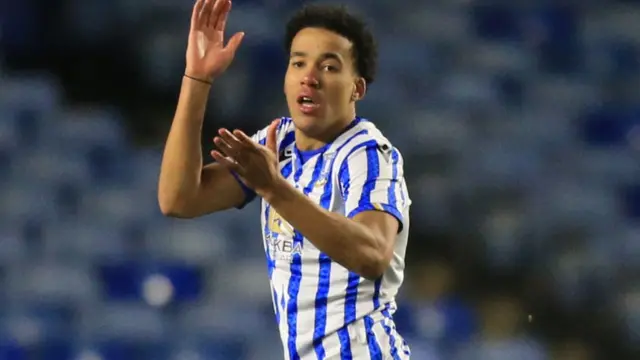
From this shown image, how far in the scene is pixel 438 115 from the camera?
Answer: 3178 millimetres

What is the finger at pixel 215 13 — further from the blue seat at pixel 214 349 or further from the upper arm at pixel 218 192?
the blue seat at pixel 214 349

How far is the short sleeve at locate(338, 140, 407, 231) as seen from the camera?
1357mm

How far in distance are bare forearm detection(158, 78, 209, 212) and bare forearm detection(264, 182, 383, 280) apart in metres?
0.28

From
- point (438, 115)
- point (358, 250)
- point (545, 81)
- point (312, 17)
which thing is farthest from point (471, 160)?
point (358, 250)

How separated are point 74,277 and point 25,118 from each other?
58 cm

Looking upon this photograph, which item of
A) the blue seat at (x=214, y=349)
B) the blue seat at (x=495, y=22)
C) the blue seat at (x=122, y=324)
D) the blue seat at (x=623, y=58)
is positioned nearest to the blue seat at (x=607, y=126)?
the blue seat at (x=623, y=58)

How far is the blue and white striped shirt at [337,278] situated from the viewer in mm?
1430

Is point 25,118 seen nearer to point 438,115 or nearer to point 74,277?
point 74,277

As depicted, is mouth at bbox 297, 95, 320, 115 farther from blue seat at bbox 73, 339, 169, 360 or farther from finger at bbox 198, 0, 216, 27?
blue seat at bbox 73, 339, 169, 360

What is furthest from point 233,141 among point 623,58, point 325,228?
point 623,58

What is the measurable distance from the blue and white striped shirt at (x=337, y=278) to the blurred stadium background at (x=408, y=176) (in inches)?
46.4

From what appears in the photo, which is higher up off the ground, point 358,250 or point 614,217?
point 358,250

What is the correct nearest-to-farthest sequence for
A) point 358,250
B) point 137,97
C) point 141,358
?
point 358,250
point 141,358
point 137,97

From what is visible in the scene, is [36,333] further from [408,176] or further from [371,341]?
[371,341]
